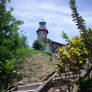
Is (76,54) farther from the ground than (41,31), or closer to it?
closer to it

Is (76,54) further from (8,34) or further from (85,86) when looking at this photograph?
(8,34)

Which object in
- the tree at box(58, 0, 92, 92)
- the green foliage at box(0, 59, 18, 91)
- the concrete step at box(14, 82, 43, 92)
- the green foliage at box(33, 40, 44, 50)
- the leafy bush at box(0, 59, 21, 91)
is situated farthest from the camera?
the green foliage at box(33, 40, 44, 50)

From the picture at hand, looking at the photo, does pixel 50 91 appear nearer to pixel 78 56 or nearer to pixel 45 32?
pixel 78 56

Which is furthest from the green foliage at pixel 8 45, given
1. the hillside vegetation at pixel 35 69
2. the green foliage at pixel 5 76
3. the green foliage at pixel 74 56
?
the green foliage at pixel 74 56

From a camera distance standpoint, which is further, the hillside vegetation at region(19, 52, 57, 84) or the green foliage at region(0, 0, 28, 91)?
the hillside vegetation at region(19, 52, 57, 84)

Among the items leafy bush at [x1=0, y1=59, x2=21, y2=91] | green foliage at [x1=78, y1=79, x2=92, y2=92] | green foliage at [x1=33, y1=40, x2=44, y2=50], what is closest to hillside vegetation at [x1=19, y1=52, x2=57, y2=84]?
leafy bush at [x1=0, y1=59, x2=21, y2=91]

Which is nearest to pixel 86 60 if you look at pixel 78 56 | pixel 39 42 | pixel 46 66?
pixel 78 56

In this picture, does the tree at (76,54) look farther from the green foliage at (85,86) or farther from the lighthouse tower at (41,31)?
the lighthouse tower at (41,31)

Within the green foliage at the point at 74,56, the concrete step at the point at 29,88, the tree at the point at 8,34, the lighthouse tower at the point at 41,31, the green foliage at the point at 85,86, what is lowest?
the concrete step at the point at 29,88

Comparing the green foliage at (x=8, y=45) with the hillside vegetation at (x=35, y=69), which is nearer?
the green foliage at (x=8, y=45)

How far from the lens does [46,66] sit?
12.2 m

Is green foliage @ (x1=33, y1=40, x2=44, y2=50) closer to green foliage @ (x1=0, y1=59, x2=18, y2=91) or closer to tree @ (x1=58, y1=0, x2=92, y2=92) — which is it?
green foliage @ (x1=0, y1=59, x2=18, y2=91)

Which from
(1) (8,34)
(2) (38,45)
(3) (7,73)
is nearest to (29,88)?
(3) (7,73)

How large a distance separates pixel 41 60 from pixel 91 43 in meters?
9.43
